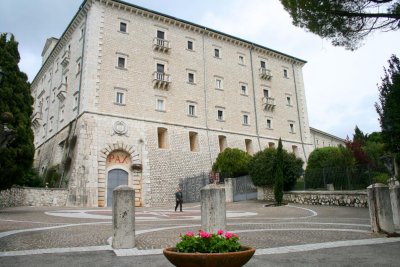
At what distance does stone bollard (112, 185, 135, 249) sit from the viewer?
7613 millimetres

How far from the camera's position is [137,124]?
2891cm

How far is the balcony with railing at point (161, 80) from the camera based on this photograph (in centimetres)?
3059

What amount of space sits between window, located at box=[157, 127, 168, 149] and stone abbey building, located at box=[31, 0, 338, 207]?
0.11 meters

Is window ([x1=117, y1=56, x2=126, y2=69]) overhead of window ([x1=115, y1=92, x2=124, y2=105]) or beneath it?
overhead

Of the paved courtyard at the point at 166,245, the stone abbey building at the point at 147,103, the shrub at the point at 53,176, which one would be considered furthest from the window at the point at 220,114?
the paved courtyard at the point at 166,245

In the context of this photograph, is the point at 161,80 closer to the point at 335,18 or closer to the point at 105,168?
the point at 105,168

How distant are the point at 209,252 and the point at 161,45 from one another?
29558 millimetres

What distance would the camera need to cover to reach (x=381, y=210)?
9.59 metres

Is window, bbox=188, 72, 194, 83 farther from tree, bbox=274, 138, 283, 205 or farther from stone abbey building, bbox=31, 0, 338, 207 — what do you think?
tree, bbox=274, 138, 283, 205

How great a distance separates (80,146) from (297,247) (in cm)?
2144

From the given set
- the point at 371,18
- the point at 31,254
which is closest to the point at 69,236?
the point at 31,254

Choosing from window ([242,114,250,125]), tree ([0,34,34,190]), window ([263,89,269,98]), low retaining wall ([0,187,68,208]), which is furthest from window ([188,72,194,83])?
tree ([0,34,34,190])

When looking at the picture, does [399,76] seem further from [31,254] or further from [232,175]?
[232,175]

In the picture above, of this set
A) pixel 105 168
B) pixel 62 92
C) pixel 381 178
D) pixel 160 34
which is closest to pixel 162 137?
pixel 105 168
